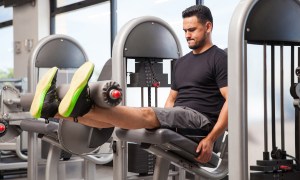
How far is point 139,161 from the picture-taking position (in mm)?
2848

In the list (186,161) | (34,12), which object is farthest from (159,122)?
(34,12)

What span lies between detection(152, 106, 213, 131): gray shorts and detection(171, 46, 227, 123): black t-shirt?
8cm

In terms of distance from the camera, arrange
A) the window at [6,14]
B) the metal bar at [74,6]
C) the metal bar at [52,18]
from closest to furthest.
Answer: the metal bar at [74,6] < the metal bar at [52,18] < the window at [6,14]

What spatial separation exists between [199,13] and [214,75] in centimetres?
33

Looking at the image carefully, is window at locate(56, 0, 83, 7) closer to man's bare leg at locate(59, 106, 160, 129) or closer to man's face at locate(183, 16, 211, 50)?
man's face at locate(183, 16, 211, 50)

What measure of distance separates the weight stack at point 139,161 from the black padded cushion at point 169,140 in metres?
0.57

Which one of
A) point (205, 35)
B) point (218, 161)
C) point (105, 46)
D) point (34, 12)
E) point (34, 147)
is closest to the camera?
point (218, 161)

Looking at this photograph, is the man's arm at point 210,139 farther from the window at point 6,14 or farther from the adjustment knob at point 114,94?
the window at point 6,14

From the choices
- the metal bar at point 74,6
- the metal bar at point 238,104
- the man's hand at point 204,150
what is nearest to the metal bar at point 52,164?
the man's hand at point 204,150

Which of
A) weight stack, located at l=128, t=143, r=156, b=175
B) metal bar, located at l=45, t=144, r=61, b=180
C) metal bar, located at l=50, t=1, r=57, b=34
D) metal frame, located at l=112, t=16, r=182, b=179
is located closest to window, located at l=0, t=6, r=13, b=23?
metal bar, located at l=50, t=1, r=57, b=34

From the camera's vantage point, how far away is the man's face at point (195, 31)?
8.16 feet

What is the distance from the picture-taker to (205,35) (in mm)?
2523

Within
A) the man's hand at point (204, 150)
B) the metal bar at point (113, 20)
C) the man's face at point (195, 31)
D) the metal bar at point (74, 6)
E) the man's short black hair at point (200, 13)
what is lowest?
the man's hand at point (204, 150)

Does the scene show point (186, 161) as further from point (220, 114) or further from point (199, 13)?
point (199, 13)
